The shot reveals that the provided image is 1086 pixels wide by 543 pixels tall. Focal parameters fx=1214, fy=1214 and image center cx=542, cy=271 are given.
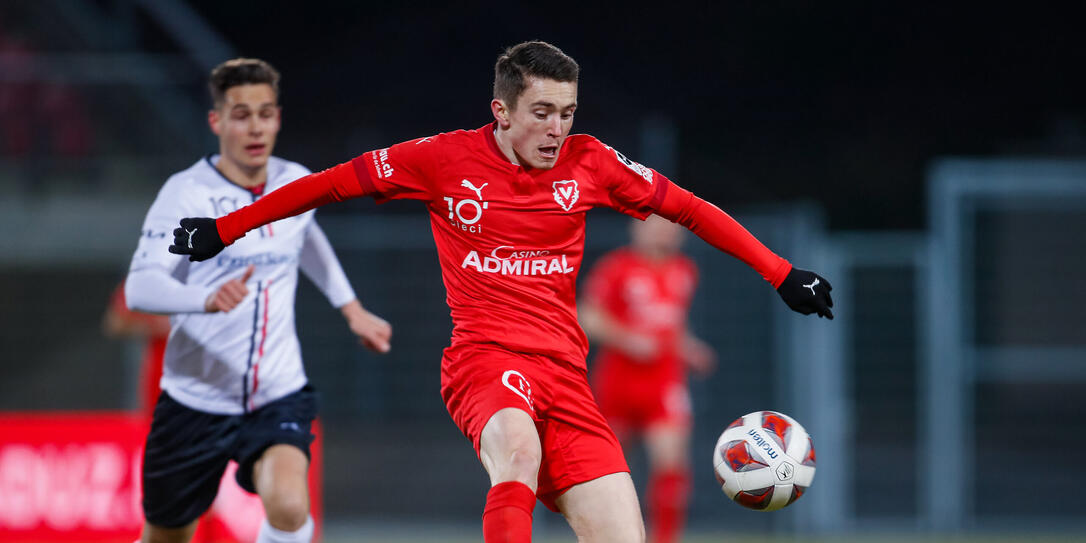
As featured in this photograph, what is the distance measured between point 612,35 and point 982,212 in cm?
1287

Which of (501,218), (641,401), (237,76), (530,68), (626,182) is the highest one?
(237,76)

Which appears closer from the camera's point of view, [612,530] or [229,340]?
[612,530]

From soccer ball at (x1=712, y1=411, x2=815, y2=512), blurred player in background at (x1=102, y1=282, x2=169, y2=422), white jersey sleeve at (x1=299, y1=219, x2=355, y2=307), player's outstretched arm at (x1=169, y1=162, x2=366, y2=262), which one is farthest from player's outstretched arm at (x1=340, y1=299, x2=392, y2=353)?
blurred player in background at (x1=102, y1=282, x2=169, y2=422)

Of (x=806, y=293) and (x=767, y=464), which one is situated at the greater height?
(x=806, y=293)

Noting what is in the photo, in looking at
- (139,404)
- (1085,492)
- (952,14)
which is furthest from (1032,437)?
(952,14)

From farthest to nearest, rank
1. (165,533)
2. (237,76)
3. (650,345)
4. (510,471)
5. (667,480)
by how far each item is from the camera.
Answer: (650,345), (667,480), (237,76), (165,533), (510,471)

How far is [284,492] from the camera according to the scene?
3.88 meters

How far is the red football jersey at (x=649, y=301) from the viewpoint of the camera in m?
7.71

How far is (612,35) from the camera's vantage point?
2150cm

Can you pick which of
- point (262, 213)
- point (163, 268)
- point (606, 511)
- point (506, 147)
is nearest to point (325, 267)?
point (163, 268)

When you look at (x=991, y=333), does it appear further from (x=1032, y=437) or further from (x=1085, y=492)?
(x=1085, y=492)

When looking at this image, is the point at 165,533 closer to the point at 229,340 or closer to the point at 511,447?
the point at 229,340

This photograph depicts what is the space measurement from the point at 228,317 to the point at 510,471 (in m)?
1.39

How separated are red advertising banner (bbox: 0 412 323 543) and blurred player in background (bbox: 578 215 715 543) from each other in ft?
6.32
